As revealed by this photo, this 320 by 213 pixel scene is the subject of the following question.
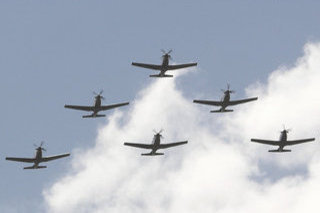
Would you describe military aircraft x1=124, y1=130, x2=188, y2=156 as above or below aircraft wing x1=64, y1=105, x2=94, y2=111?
below

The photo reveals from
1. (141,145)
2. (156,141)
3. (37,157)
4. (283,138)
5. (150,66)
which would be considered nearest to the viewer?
(150,66)

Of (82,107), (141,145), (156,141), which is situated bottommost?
(141,145)

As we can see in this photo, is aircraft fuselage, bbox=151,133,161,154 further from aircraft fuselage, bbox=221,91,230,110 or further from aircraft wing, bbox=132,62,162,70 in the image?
aircraft fuselage, bbox=221,91,230,110

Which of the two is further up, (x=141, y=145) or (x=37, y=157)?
(x=141, y=145)

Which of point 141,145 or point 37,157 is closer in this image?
point 37,157

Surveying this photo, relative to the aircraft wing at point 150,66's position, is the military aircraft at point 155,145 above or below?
below

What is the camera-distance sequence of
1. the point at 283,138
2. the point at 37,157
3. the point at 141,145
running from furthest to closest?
the point at 141,145 < the point at 37,157 < the point at 283,138

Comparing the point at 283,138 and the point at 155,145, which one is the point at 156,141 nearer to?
the point at 155,145

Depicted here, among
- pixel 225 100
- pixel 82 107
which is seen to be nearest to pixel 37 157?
pixel 82 107

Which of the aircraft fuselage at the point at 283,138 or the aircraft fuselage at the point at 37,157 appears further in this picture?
the aircraft fuselage at the point at 37,157

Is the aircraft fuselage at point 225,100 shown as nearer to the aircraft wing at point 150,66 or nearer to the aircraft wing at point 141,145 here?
the aircraft wing at point 150,66

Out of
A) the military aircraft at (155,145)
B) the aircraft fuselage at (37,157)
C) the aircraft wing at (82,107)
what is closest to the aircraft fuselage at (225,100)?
the military aircraft at (155,145)

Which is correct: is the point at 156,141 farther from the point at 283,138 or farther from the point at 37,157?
the point at 283,138

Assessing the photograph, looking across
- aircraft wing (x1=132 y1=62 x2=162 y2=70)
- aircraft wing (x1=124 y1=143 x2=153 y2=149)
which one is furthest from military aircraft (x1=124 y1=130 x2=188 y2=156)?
aircraft wing (x1=132 y1=62 x2=162 y2=70)
